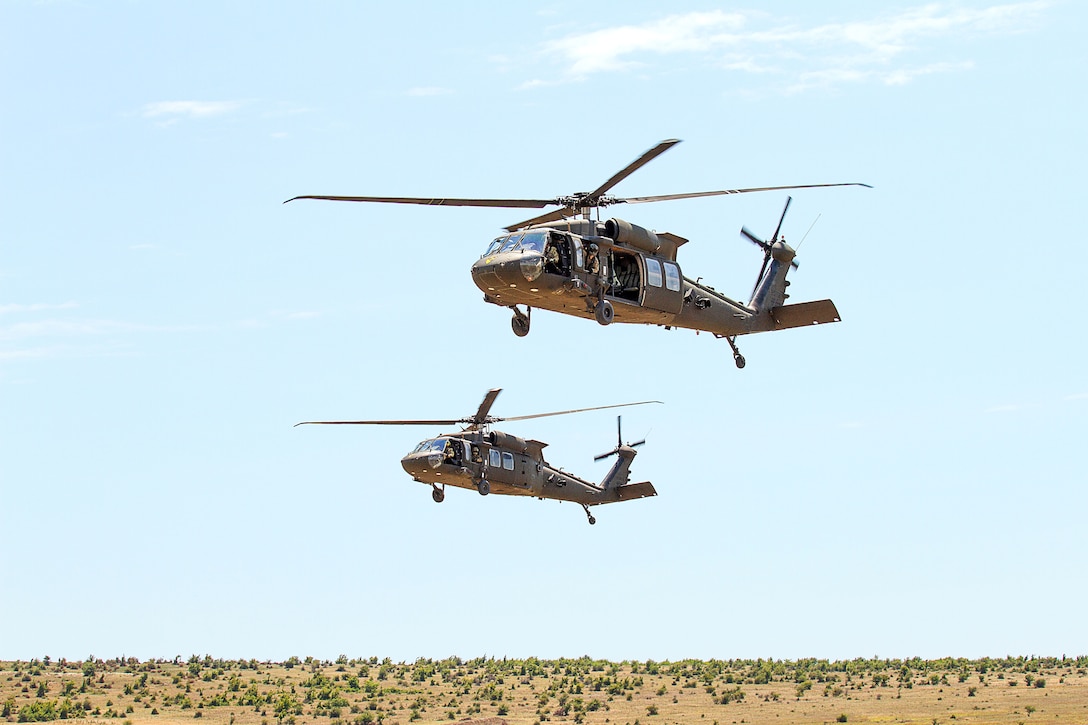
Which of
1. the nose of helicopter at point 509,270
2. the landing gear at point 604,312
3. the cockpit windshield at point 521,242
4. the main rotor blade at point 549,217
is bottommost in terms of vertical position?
the landing gear at point 604,312

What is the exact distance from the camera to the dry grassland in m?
68.8

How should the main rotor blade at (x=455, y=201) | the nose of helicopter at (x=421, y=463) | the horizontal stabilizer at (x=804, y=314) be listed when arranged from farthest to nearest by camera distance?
the nose of helicopter at (x=421, y=463)
the horizontal stabilizer at (x=804, y=314)
the main rotor blade at (x=455, y=201)

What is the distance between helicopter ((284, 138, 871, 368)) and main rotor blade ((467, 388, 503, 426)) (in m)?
15.6

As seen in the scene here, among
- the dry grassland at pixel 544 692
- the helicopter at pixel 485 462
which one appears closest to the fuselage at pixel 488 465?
the helicopter at pixel 485 462

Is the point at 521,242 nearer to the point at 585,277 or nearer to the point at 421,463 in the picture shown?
the point at 585,277

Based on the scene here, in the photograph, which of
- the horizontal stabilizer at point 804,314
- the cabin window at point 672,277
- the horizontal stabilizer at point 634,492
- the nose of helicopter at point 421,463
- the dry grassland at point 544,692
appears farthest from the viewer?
the dry grassland at point 544,692

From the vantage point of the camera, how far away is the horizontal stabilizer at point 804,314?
139 ft

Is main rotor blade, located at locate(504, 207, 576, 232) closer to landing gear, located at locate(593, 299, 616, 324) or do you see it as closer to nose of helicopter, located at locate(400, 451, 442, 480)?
landing gear, located at locate(593, 299, 616, 324)

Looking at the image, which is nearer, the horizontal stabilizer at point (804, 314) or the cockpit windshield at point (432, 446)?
the horizontal stabilizer at point (804, 314)

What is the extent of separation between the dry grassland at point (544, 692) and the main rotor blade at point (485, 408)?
55.6ft

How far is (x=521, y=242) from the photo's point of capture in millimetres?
35062

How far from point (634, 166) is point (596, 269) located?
2.81 meters

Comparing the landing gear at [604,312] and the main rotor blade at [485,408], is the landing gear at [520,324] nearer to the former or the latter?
the landing gear at [604,312]

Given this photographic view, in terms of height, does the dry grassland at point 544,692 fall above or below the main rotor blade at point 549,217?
below
